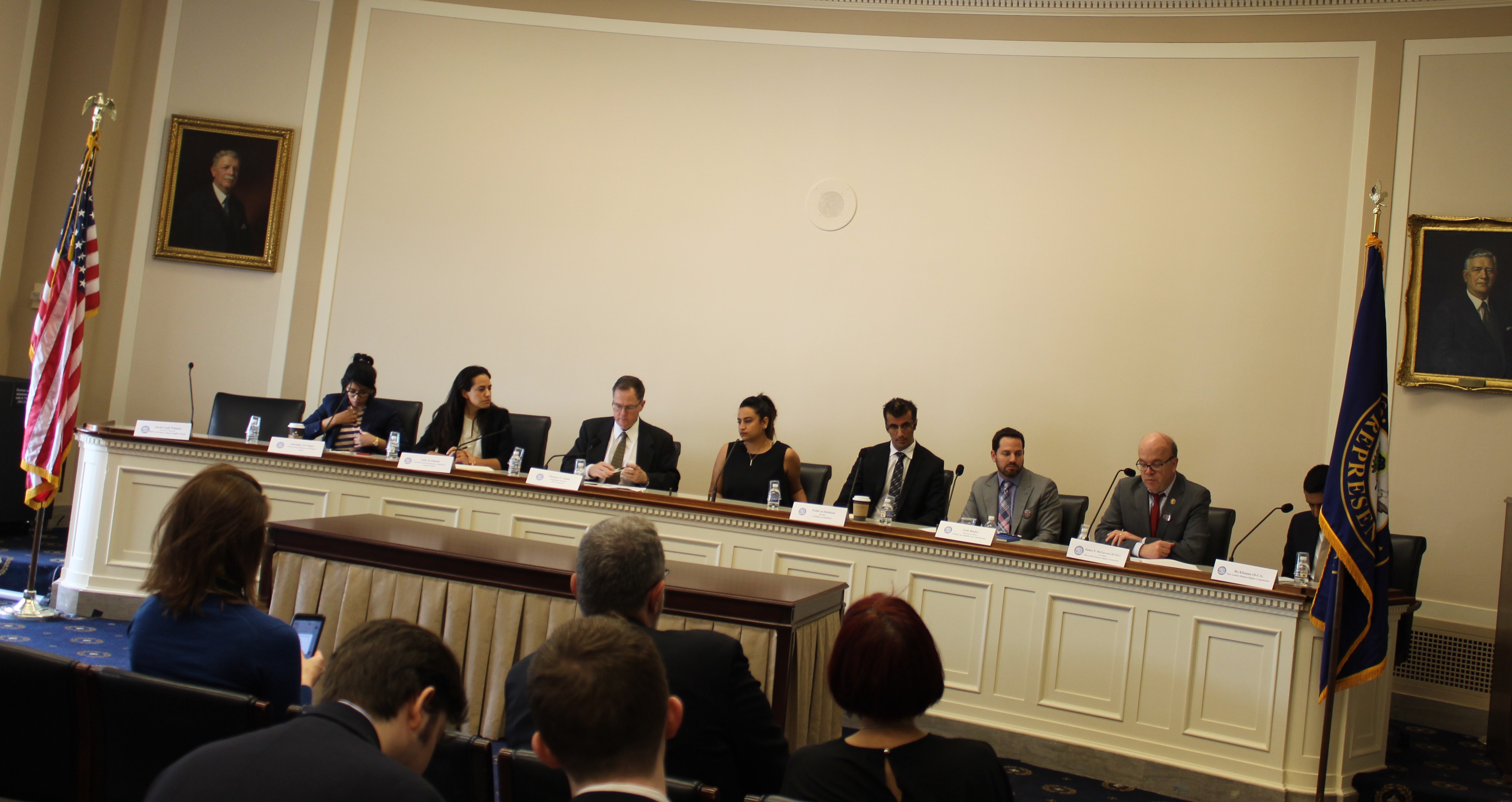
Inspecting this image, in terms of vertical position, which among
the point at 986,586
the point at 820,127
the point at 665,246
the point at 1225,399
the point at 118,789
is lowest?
the point at 118,789

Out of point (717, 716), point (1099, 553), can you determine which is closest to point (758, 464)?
point (1099, 553)

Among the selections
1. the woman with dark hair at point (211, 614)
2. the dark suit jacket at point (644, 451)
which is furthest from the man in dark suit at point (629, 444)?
the woman with dark hair at point (211, 614)

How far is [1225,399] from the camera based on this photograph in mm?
5422

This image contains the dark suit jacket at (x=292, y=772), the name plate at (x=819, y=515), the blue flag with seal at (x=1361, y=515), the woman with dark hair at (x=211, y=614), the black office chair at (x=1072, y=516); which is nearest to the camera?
the dark suit jacket at (x=292, y=772)

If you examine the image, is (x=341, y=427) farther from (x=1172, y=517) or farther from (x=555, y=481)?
(x=1172, y=517)

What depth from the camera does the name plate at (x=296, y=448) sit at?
4449 mm

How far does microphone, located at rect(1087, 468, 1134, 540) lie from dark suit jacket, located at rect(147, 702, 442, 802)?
440cm

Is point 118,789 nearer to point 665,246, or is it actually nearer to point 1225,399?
point 665,246

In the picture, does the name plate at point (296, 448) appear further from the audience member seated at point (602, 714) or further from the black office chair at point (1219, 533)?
the black office chair at point (1219, 533)

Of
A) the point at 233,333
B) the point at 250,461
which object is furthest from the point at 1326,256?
the point at 233,333

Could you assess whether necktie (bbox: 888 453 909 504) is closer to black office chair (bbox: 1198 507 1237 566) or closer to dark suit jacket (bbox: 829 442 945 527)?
dark suit jacket (bbox: 829 442 945 527)

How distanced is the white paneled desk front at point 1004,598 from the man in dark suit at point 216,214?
212 centimetres

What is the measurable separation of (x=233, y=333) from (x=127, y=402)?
772 mm

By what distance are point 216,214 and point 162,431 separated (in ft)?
7.81
